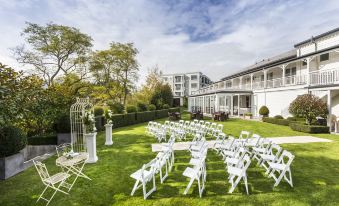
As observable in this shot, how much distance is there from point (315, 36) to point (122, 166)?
22482mm

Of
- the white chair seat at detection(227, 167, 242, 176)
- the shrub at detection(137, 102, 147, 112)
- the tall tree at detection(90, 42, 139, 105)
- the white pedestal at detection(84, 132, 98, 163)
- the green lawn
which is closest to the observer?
the green lawn

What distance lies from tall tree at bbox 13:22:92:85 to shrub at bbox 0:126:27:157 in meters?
17.1

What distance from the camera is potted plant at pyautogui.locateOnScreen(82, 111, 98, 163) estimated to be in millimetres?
7500

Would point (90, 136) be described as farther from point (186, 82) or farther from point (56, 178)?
point (186, 82)

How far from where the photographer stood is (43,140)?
10891 millimetres

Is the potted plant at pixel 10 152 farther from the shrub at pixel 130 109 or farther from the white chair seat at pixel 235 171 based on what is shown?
the shrub at pixel 130 109

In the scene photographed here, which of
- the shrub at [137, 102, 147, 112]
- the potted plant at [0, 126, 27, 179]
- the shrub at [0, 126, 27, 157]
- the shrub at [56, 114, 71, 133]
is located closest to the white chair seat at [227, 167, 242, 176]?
the potted plant at [0, 126, 27, 179]

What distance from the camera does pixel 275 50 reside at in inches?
1401

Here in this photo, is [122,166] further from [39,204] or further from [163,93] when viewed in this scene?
[163,93]

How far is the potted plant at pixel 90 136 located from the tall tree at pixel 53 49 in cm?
1734

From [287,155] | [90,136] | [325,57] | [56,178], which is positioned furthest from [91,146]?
[325,57]

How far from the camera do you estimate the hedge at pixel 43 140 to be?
1054 centimetres

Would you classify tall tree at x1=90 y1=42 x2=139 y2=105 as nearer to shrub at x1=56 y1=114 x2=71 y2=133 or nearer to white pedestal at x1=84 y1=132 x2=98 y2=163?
shrub at x1=56 y1=114 x2=71 y2=133

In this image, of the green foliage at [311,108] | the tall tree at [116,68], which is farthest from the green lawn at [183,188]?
the tall tree at [116,68]
